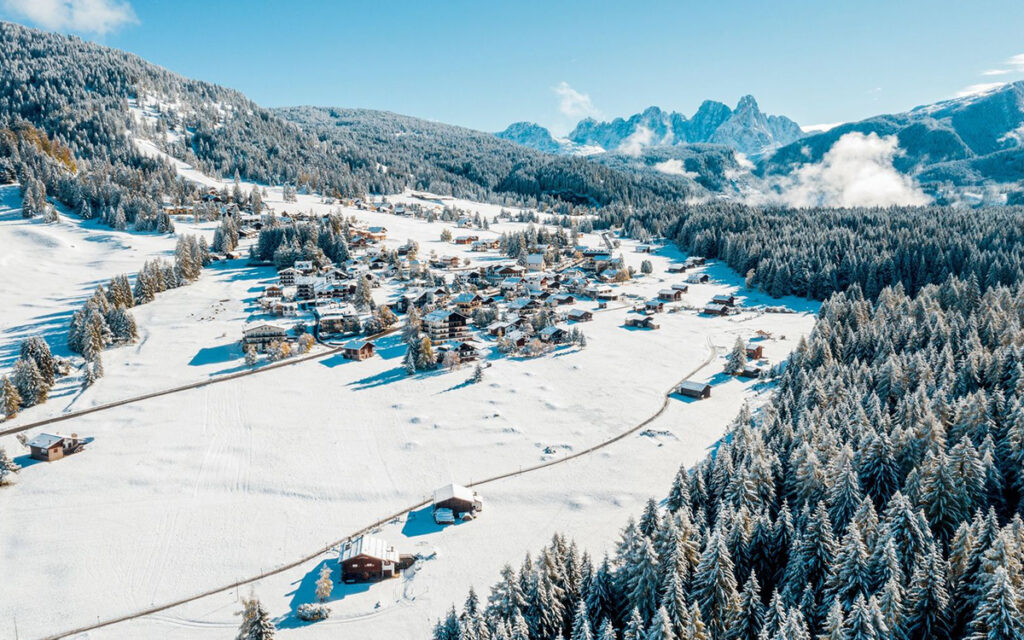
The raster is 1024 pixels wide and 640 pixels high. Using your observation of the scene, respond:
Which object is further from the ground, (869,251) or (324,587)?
(869,251)

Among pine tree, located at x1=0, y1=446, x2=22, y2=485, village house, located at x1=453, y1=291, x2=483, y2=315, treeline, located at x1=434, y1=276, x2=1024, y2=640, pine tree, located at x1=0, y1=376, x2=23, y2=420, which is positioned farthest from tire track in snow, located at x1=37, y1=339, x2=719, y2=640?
village house, located at x1=453, y1=291, x2=483, y2=315

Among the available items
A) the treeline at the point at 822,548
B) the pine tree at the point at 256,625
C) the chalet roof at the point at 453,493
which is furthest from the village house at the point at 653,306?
the pine tree at the point at 256,625

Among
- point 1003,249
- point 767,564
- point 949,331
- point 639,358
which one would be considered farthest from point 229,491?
point 1003,249

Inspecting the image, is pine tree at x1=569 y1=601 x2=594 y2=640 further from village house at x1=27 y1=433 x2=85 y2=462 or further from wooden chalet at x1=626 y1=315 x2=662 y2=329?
wooden chalet at x1=626 y1=315 x2=662 y2=329

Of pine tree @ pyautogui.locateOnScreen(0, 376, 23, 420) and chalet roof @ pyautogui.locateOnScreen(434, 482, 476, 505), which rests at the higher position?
pine tree @ pyautogui.locateOnScreen(0, 376, 23, 420)

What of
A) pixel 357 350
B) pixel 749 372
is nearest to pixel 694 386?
pixel 749 372

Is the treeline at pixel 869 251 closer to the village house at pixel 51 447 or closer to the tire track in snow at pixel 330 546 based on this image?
the tire track in snow at pixel 330 546

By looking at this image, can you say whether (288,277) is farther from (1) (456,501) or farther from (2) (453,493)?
(1) (456,501)
